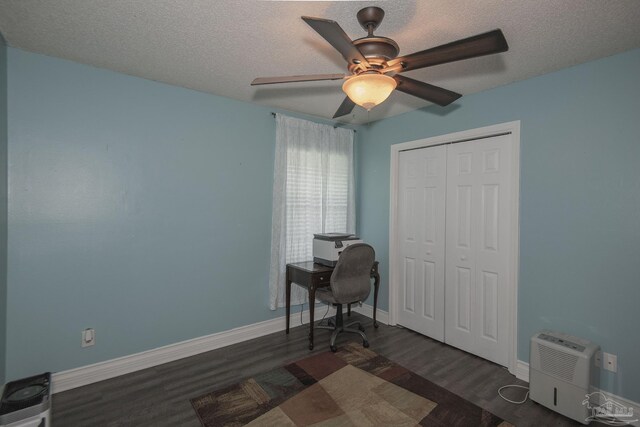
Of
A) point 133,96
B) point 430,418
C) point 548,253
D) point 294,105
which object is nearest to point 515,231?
point 548,253

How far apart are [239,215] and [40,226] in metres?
1.54

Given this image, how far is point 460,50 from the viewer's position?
1.44 m

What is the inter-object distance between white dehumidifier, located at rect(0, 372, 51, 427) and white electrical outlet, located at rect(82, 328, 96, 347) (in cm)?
42

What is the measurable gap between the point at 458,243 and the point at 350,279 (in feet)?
3.77

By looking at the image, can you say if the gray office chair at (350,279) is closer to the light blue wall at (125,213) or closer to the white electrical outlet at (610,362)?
the light blue wall at (125,213)

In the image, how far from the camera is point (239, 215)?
126 inches

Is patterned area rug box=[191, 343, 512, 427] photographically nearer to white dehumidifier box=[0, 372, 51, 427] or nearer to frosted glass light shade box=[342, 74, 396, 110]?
white dehumidifier box=[0, 372, 51, 427]

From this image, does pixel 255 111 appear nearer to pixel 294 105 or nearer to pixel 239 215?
pixel 294 105

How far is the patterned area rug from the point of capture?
6.70ft

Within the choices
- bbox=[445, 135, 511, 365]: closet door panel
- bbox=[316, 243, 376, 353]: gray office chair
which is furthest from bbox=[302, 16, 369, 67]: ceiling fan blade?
bbox=[445, 135, 511, 365]: closet door panel

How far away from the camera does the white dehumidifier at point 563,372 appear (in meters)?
2.02

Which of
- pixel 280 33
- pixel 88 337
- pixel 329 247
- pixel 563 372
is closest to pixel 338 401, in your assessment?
pixel 329 247

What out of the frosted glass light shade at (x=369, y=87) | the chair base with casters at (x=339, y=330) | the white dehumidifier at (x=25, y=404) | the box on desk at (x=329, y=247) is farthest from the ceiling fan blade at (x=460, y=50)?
the white dehumidifier at (x=25, y=404)

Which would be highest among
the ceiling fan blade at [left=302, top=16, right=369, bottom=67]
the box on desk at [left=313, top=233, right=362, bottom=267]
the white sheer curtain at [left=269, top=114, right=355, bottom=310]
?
the ceiling fan blade at [left=302, top=16, right=369, bottom=67]
